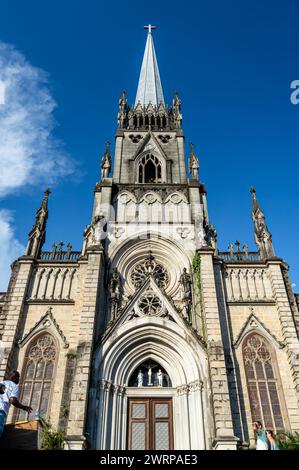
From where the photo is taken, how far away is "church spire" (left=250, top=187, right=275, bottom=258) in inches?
800

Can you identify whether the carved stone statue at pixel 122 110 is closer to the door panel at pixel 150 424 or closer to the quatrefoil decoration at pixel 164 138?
the quatrefoil decoration at pixel 164 138

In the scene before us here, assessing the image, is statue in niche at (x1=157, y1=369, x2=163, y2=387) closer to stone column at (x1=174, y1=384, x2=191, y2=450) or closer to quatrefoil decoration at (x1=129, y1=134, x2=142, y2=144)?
stone column at (x1=174, y1=384, x2=191, y2=450)

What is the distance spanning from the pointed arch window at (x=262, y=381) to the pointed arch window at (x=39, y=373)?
8449mm

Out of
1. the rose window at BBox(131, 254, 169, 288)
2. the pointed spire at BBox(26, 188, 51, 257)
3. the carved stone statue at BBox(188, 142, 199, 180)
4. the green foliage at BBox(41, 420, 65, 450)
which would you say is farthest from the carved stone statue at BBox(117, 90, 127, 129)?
the green foliage at BBox(41, 420, 65, 450)

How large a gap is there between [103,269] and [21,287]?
4.05 m

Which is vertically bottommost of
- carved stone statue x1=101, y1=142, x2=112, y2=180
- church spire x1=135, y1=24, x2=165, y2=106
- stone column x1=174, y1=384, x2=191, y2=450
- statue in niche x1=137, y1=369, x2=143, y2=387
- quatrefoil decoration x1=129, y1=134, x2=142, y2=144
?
stone column x1=174, y1=384, x2=191, y2=450

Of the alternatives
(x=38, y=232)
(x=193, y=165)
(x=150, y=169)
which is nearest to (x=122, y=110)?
(x=150, y=169)

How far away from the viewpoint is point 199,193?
23.2 meters

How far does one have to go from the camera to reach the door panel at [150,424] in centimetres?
1491

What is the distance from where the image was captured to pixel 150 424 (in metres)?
15.3

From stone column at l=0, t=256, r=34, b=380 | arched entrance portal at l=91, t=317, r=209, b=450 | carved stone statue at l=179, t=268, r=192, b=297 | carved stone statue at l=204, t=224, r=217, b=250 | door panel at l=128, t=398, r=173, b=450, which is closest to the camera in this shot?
arched entrance portal at l=91, t=317, r=209, b=450

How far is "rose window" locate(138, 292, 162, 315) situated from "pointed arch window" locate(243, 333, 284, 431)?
4.20 meters
